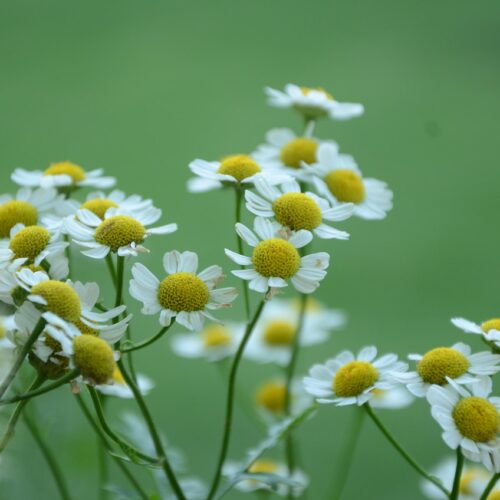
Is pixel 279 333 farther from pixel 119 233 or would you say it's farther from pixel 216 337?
pixel 119 233

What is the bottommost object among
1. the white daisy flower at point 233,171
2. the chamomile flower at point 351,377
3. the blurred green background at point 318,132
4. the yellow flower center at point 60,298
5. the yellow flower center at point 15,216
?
the blurred green background at point 318,132

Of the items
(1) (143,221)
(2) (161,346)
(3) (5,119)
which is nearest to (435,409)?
(1) (143,221)

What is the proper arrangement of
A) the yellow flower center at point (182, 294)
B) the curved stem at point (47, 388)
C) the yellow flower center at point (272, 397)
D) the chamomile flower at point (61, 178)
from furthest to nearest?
the yellow flower center at point (272, 397), the chamomile flower at point (61, 178), the yellow flower center at point (182, 294), the curved stem at point (47, 388)

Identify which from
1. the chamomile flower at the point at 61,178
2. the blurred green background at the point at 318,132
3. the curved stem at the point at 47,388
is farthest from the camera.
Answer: the blurred green background at the point at 318,132

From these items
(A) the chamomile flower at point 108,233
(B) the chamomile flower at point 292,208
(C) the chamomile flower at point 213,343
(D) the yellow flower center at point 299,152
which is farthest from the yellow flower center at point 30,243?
(C) the chamomile flower at point 213,343

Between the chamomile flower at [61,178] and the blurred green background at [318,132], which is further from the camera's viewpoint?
the blurred green background at [318,132]

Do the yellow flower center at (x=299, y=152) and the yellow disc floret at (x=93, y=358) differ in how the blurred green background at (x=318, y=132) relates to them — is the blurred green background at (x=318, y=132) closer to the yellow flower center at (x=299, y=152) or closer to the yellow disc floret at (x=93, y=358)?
the yellow flower center at (x=299, y=152)

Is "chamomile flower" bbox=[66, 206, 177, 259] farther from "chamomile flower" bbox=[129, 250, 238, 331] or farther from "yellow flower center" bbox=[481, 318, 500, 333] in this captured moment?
"yellow flower center" bbox=[481, 318, 500, 333]

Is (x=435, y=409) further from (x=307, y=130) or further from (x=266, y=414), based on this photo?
(x=266, y=414)
